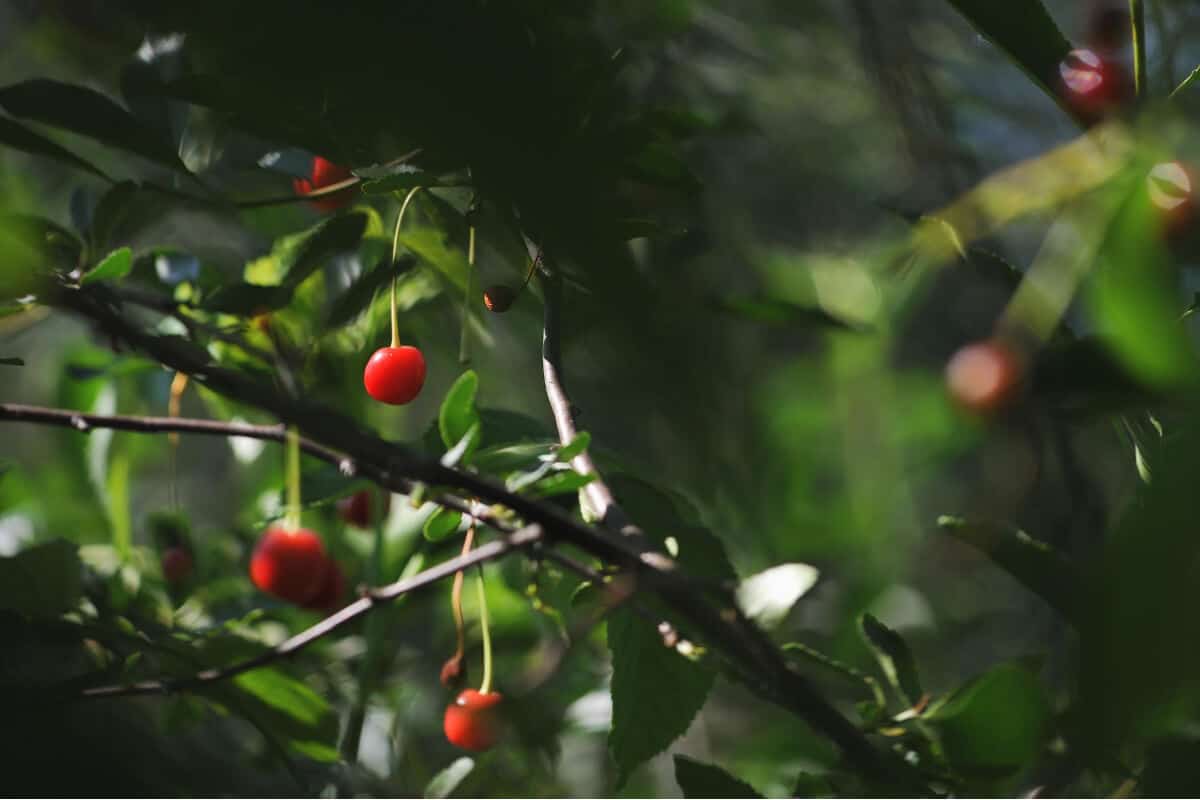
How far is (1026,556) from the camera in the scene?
0.50 metres

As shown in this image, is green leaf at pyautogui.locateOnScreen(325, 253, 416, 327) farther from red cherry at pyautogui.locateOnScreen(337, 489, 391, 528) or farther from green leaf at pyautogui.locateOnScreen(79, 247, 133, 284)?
red cherry at pyautogui.locateOnScreen(337, 489, 391, 528)

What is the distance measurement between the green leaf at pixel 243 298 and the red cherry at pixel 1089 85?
47 cm

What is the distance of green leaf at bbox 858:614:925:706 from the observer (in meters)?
0.65

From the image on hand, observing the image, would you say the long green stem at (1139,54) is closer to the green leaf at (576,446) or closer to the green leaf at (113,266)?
the green leaf at (576,446)

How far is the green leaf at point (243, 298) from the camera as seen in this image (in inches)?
29.0

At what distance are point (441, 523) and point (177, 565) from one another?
0.53 meters

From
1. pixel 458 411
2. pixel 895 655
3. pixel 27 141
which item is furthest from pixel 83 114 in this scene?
pixel 895 655

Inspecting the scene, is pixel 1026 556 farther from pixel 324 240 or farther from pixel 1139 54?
pixel 324 240

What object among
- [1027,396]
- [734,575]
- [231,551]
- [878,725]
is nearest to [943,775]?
[878,725]

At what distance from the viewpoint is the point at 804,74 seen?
2.20 metres

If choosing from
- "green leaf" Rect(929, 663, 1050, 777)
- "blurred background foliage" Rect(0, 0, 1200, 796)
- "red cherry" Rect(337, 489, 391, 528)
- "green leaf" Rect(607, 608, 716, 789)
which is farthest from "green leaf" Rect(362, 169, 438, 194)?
"red cherry" Rect(337, 489, 391, 528)

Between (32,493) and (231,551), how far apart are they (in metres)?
0.20

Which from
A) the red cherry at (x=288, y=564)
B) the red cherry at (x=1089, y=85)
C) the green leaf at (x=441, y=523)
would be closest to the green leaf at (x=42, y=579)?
Answer: the red cherry at (x=288, y=564)

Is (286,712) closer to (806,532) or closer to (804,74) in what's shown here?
(806,532)
